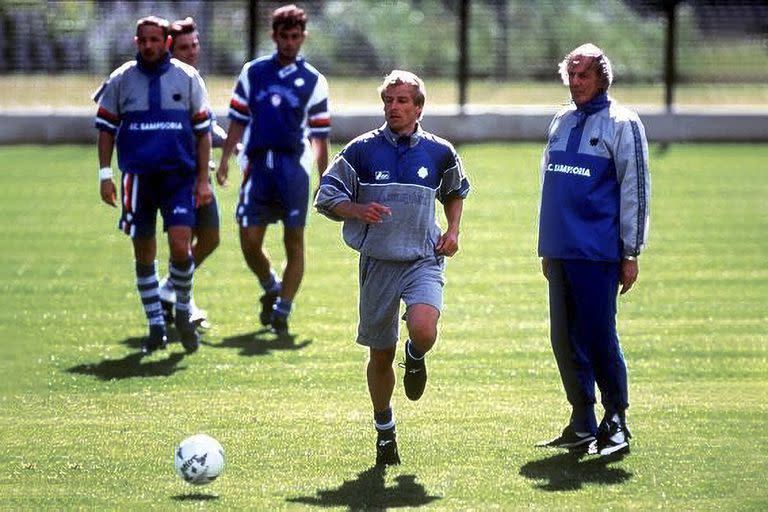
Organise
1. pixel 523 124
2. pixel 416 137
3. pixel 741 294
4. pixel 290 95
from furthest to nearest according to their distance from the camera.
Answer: pixel 523 124 < pixel 741 294 < pixel 290 95 < pixel 416 137

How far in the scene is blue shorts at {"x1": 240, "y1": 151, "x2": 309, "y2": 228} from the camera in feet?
38.8

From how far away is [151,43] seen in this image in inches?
416

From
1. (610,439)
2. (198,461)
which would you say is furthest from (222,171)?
(198,461)

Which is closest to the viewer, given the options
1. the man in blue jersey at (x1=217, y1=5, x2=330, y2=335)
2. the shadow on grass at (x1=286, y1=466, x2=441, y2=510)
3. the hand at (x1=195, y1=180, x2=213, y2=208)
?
the shadow on grass at (x1=286, y1=466, x2=441, y2=510)

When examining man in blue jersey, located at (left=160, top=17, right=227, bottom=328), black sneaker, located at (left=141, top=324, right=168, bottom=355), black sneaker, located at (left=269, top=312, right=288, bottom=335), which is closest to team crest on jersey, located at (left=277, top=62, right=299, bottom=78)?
man in blue jersey, located at (left=160, top=17, right=227, bottom=328)

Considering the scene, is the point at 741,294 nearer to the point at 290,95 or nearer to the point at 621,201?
the point at 290,95

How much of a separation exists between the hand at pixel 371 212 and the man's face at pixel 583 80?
3.77 feet

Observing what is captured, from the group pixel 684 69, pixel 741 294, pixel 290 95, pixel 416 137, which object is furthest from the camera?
pixel 684 69

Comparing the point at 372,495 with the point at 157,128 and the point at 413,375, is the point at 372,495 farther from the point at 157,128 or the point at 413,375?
the point at 157,128

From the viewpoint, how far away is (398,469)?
26.5ft

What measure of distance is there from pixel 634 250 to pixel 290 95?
4.13 m

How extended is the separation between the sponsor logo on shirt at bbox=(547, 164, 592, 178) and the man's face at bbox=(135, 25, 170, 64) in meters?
3.23

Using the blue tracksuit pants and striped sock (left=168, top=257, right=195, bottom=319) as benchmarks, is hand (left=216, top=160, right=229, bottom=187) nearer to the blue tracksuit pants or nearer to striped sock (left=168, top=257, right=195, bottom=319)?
striped sock (left=168, top=257, right=195, bottom=319)

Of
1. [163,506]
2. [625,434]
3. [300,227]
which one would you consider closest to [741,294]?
[300,227]
